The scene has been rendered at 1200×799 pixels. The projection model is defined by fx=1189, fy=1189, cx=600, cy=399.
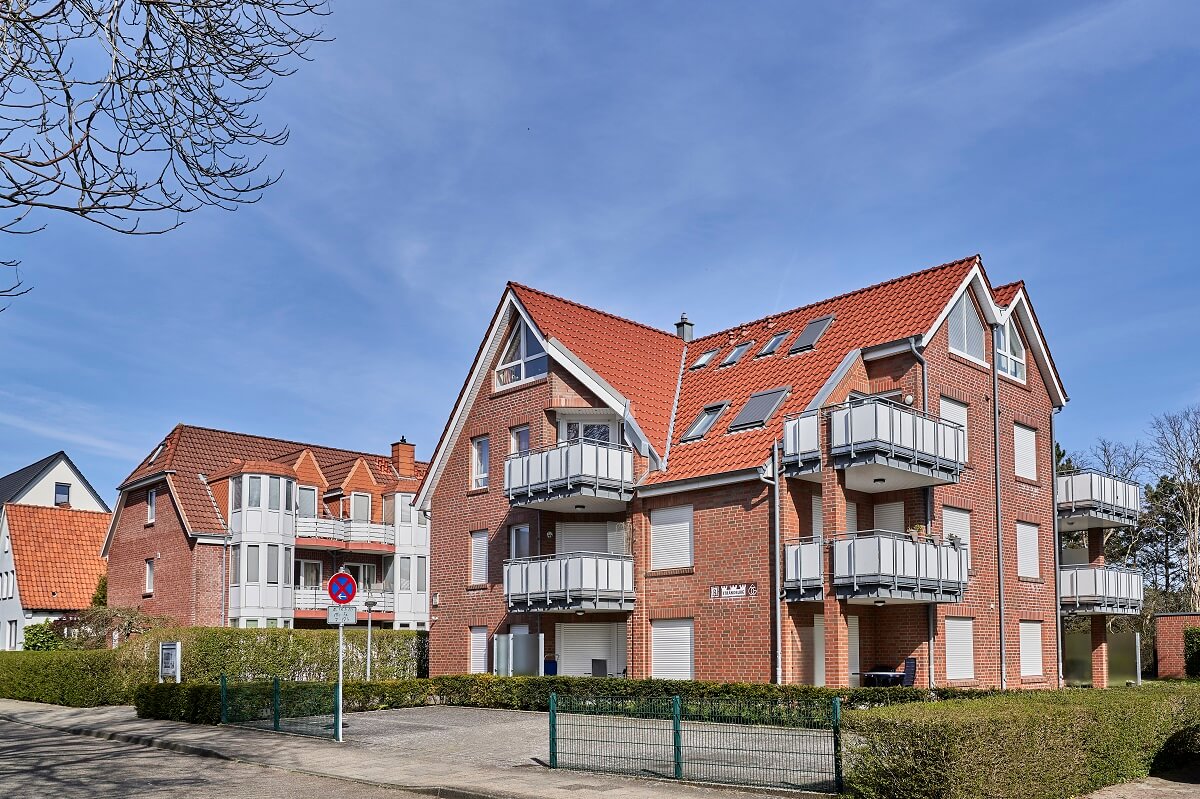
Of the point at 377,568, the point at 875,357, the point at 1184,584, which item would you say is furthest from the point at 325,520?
the point at 1184,584

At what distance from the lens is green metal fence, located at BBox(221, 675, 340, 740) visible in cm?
2117

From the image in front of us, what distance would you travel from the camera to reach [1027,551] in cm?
2969

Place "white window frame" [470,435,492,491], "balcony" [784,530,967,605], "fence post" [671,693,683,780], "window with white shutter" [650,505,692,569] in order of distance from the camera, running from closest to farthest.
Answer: "fence post" [671,693,683,780] < "balcony" [784,530,967,605] < "window with white shutter" [650,505,692,569] < "white window frame" [470,435,492,491]

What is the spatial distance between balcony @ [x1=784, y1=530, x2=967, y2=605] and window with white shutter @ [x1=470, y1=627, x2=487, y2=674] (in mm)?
10251

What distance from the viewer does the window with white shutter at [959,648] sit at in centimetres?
2606

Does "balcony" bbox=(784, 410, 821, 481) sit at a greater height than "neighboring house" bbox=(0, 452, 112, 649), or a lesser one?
greater

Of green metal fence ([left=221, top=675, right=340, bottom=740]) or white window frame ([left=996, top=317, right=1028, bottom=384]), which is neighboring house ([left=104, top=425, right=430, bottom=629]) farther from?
white window frame ([left=996, top=317, right=1028, bottom=384])

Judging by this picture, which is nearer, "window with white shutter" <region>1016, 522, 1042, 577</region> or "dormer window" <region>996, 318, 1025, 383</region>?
"window with white shutter" <region>1016, 522, 1042, 577</region>

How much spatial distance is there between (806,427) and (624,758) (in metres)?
11.0

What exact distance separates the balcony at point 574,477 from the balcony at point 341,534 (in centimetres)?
1599

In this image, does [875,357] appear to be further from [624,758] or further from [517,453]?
[624,758]

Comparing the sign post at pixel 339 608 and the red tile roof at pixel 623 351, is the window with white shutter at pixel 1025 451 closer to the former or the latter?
the red tile roof at pixel 623 351

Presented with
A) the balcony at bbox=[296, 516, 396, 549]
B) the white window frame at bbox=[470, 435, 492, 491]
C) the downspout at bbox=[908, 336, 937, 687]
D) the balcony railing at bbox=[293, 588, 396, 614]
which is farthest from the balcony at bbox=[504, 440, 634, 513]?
the balcony at bbox=[296, 516, 396, 549]

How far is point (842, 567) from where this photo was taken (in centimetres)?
2383
